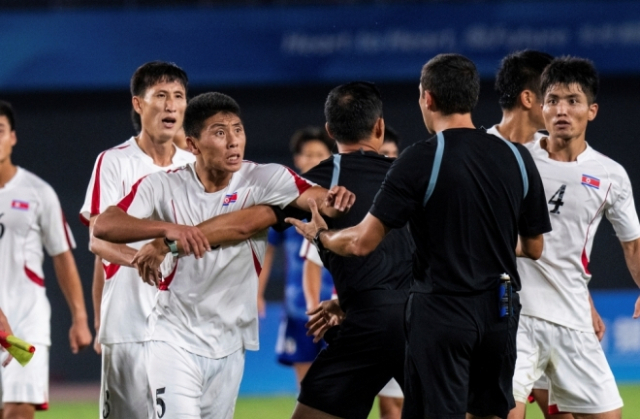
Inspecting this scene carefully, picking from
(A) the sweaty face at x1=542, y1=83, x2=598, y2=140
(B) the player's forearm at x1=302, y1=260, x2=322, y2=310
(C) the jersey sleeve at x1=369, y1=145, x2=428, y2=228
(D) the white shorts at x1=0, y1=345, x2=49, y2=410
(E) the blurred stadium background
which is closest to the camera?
(C) the jersey sleeve at x1=369, y1=145, x2=428, y2=228

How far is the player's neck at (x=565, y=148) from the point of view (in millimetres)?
6035

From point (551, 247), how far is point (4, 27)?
11838 mm

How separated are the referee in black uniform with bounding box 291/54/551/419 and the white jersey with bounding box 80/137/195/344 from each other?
1.66 meters

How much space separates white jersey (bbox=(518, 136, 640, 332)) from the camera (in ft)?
19.6

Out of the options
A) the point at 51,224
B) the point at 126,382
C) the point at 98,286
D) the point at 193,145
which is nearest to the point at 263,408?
the point at 51,224

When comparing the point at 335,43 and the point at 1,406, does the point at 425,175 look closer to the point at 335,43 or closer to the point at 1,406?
the point at 1,406

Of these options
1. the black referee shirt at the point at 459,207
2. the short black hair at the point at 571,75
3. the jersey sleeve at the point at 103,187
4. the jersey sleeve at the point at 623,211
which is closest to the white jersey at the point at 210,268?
the black referee shirt at the point at 459,207

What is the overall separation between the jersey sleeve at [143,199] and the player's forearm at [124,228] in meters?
0.07

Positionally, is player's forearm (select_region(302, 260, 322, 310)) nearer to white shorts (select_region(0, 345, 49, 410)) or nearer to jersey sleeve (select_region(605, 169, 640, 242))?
white shorts (select_region(0, 345, 49, 410))

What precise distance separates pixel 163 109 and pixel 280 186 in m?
1.32

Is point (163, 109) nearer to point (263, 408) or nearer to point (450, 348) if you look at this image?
point (450, 348)

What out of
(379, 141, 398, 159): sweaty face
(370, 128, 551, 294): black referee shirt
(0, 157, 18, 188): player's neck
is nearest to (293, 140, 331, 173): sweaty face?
(379, 141, 398, 159): sweaty face

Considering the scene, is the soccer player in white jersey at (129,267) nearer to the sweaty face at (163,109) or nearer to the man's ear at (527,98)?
the sweaty face at (163,109)

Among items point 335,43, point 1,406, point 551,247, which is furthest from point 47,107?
point 551,247
